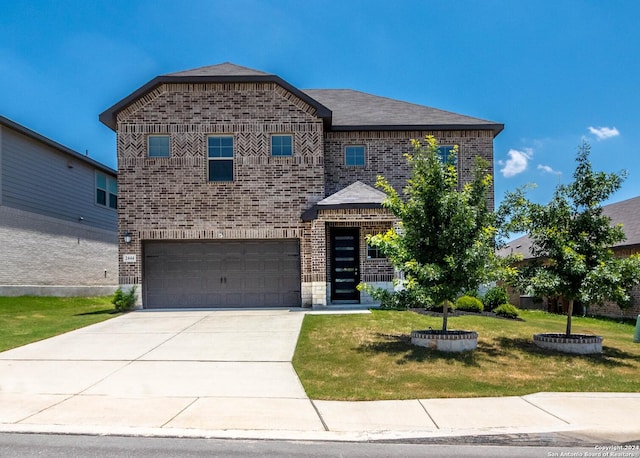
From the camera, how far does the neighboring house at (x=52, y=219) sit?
20047mm

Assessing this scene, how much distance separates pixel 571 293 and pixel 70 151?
70.8 ft

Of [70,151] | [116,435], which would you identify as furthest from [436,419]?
[70,151]

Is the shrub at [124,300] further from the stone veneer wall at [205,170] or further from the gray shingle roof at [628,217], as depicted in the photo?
the gray shingle roof at [628,217]

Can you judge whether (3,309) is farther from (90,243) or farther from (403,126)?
(403,126)

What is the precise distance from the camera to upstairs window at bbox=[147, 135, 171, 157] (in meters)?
18.0

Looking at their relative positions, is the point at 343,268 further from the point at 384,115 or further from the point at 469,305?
the point at 384,115

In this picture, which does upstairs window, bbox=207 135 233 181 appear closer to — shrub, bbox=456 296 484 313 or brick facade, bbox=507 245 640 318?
shrub, bbox=456 296 484 313

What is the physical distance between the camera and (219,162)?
18016mm

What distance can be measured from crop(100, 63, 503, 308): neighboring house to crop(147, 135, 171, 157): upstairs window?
1.4 inches

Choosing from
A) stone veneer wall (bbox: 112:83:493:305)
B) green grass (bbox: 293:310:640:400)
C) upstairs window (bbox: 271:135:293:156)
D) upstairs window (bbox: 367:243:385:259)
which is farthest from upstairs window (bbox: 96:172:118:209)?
green grass (bbox: 293:310:640:400)

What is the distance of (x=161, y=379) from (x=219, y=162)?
1058 cm

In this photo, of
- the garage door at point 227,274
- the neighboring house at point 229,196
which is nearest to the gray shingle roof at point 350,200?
the neighboring house at point 229,196

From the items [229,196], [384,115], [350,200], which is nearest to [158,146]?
[229,196]

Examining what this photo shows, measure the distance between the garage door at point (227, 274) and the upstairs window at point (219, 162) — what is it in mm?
2283
